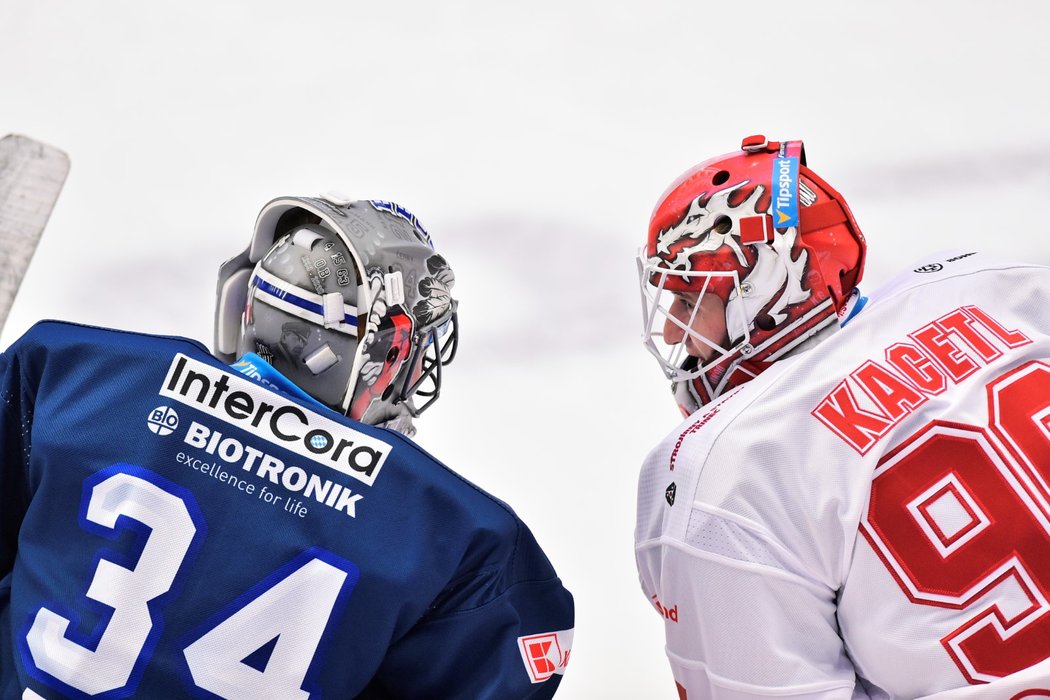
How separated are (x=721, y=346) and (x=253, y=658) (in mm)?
1089

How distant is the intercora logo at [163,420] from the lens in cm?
158

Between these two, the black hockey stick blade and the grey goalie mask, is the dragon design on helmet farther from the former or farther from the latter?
the black hockey stick blade

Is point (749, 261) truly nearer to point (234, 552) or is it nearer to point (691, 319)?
point (691, 319)

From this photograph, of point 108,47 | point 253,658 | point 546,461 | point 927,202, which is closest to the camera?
point 253,658

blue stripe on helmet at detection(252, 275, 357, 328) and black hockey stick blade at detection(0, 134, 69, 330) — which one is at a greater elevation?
black hockey stick blade at detection(0, 134, 69, 330)

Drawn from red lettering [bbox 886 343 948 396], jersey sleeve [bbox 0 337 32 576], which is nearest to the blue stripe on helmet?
jersey sleeve [bbox 0 337 32 576]

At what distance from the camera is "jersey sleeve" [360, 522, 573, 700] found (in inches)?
64.5

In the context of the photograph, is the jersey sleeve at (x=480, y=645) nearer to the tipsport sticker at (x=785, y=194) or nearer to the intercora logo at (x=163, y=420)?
the intercora logo at (x=163, y=420)

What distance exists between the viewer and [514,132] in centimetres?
405

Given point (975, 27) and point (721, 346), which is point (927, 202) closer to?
point (975, 27)

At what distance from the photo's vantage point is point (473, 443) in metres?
3.26

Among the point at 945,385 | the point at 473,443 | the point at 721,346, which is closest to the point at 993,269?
the point at 945,385

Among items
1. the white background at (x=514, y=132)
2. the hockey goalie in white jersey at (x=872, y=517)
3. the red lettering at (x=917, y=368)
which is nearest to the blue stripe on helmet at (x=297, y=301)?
the hockey goalie in white jersey at (x=872, y=517)

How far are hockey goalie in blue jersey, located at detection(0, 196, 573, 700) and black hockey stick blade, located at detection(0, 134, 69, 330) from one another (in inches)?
69.6
